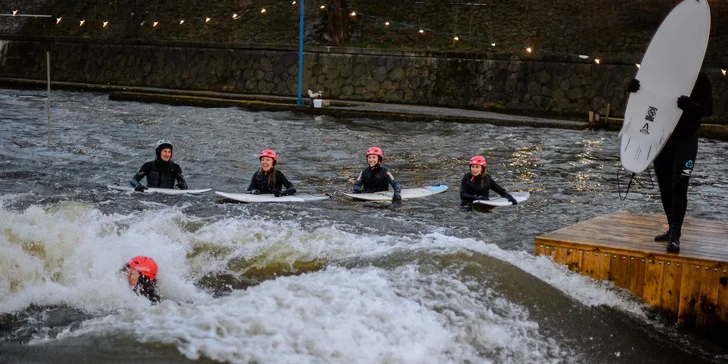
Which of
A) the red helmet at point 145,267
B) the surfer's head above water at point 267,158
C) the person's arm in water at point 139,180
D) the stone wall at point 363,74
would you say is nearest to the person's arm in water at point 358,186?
the surfer's head above water at point 267,158

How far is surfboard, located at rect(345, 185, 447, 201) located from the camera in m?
14.0

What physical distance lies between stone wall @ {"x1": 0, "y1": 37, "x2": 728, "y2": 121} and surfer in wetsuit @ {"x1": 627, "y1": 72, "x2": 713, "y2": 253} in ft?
63.2

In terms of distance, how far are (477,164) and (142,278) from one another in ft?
22.4

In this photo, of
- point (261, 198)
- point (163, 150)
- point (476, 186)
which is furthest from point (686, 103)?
point (163, 150)

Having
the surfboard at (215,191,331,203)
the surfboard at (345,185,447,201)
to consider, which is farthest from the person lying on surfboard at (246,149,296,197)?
the surfboard at (345,185,447,201)

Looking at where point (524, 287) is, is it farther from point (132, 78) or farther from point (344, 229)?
point (132, 78)

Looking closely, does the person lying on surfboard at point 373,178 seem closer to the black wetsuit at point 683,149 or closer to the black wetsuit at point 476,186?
the black wetsuit at point 476,186

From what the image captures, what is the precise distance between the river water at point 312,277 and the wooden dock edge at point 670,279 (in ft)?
0.40

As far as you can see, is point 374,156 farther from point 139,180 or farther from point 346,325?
point 346,325

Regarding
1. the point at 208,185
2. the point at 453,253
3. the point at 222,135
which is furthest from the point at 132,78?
the point at 453,253

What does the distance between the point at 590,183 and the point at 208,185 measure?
23.3 feet

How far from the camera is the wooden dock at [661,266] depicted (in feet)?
25.7

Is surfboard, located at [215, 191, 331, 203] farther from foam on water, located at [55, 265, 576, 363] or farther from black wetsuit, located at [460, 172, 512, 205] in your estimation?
foam on water, located at [55, 265, 576, 363]

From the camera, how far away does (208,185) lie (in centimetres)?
1558
